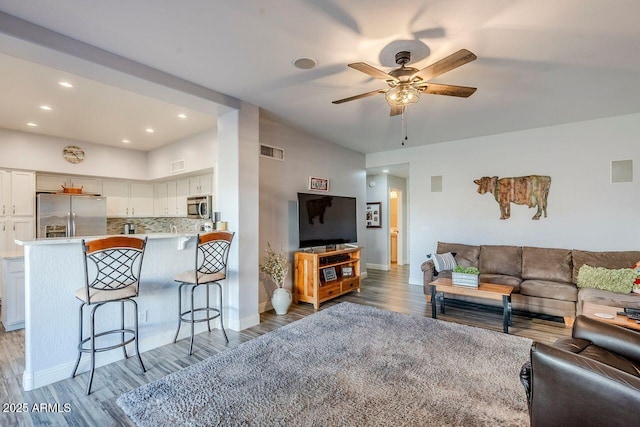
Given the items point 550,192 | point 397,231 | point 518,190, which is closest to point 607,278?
point 550,192

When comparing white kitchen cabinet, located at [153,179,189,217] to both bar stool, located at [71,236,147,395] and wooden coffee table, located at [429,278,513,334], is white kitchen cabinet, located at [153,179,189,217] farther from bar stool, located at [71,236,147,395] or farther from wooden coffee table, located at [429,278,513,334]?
wooden coffee table, located at [429,278,513,334]

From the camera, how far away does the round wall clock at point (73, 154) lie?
5.25 meters

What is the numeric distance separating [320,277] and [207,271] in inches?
72.2

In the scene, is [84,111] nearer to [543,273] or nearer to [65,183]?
[65,183]

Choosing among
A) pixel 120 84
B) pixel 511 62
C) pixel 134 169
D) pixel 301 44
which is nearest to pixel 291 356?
pixel 301 44

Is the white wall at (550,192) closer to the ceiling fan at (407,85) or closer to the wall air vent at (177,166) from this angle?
the ceiling fan at (407,85)

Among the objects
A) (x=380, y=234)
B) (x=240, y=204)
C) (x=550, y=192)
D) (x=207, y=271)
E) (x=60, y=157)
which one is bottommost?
(x=207, y=271)

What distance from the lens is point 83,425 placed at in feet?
6.17

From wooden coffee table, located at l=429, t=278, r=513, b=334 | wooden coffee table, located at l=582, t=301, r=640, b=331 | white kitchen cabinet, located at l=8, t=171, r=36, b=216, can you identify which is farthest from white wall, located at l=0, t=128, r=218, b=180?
Answer: wooden coffee table, located at l=582, t=301, r=640, b=331

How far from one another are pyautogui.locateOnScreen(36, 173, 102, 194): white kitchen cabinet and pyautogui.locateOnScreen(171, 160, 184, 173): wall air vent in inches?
68.1

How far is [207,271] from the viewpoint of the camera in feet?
10.8

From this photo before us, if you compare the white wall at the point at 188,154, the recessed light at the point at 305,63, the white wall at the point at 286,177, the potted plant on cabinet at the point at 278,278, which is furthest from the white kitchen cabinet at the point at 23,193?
the recessed light at the point at 305,63

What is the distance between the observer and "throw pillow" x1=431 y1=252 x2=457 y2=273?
4.56 metres

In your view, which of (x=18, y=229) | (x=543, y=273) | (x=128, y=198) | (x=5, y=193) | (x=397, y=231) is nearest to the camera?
(x=543, y=273)
